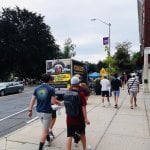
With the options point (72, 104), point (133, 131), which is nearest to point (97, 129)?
point (133, 131)

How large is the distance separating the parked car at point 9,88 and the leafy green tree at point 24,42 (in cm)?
1974

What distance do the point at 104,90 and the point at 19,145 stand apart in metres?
10.4

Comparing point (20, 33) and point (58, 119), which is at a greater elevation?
point (20, 33)

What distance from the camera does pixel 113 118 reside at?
13977 millimetres

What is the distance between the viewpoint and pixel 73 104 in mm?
7664

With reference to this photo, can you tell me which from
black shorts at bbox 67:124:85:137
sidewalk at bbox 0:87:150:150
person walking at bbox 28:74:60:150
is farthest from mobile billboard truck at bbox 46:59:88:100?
black shorts at bbox 67:124:85:137

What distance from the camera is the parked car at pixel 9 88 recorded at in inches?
1432

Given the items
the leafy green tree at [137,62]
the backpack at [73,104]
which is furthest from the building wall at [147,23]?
the backpack at [73,104]

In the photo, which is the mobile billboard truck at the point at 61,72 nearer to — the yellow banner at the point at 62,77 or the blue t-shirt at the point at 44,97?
the yellow banner at the point at 62,77

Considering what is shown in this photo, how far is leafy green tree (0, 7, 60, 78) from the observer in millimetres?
58719

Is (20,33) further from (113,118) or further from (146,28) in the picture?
(113,118)

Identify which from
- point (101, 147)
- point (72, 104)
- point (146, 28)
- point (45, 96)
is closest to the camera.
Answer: point (72, 104)

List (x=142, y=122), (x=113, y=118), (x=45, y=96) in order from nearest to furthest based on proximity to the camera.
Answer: (x=45, y=96), (x=142, y=122), (x=113, y=118)

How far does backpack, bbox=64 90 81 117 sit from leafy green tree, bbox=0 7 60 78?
168ft
